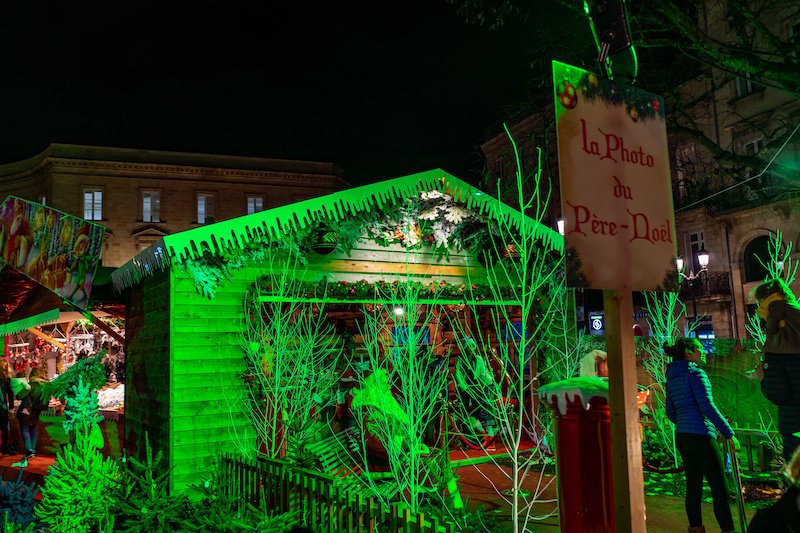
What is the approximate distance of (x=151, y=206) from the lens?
40688mm

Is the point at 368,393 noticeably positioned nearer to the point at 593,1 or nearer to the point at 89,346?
the point at 593,1

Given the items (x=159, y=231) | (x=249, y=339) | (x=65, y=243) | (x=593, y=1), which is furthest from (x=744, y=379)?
(x=159, y=231)

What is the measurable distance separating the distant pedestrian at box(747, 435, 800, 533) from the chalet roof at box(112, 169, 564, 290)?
4.71 metres

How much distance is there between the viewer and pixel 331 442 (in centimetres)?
969

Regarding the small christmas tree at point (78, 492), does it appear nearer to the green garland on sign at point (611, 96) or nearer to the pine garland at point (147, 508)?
the pine garland at point (147, 508)

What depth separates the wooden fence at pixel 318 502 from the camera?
4.21 metres

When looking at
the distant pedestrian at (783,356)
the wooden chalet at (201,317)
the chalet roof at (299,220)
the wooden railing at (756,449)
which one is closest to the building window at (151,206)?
the chalet roof at (299,220)

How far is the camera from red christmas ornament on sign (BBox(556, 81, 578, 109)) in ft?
9.64

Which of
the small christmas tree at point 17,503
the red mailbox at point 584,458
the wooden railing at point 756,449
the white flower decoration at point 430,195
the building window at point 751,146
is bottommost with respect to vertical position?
the wooden railing at point 756,449

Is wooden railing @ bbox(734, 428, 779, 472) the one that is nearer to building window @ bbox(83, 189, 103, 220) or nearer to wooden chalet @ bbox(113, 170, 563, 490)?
wooden chalet @ bbox(113, 170, 563, 490)

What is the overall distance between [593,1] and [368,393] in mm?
6259

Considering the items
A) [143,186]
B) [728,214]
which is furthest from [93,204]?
[728,214]

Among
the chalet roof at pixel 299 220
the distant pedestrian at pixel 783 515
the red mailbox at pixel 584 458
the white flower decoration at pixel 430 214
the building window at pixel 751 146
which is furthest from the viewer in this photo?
the building window at pixel 751 146

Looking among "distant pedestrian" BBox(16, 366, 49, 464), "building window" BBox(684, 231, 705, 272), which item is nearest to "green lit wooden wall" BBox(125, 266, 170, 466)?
"distant pedestrian" BBox(16, 366, 49, 464)
